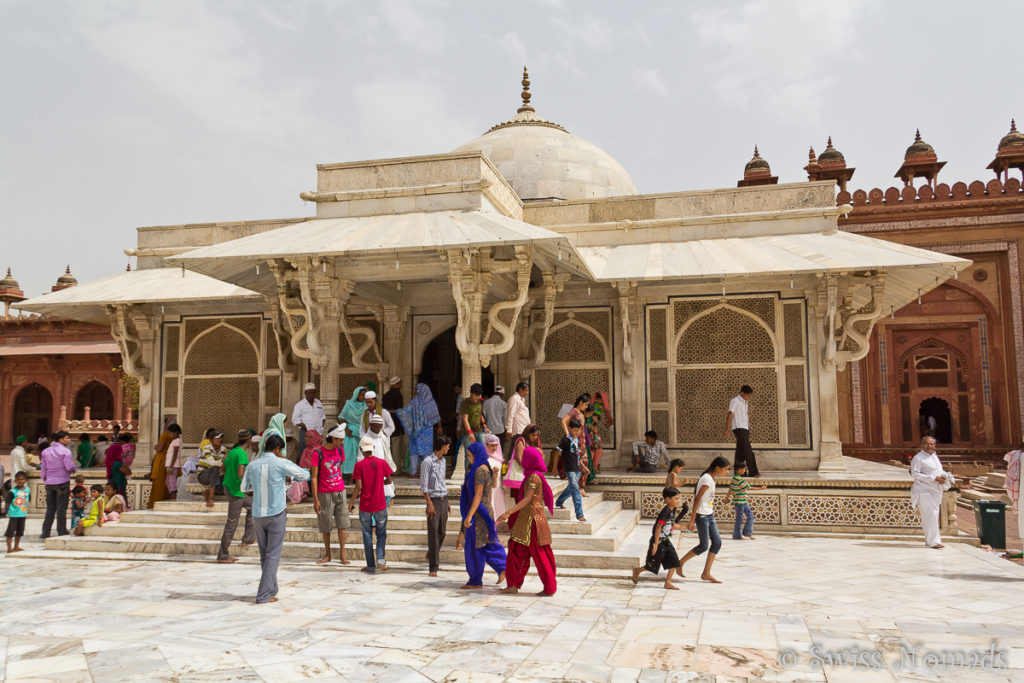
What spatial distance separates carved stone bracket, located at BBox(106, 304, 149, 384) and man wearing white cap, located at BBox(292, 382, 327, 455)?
4441 mm

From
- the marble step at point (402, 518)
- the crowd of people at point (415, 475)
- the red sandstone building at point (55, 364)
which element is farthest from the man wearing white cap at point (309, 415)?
the red sandstone building at point (55, 364)

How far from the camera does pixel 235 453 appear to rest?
7.95 metres

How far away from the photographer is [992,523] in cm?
897

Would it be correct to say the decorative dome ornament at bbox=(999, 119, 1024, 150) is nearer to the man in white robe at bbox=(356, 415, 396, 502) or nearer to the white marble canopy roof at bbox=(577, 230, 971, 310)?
the white marble canopy roof at bbox=(577, 230, 971, 310)

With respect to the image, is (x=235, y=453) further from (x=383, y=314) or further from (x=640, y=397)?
(x=640, y=397)

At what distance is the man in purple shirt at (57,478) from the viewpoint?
927 cm

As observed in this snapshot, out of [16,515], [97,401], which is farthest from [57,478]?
[97,401]

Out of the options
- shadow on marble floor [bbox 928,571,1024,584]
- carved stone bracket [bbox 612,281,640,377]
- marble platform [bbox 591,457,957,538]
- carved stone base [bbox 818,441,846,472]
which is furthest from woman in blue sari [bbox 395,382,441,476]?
shadow on marble floor [bbox 928,571,1024,584]

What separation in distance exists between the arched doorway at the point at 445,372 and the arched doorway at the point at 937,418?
48.2 ft

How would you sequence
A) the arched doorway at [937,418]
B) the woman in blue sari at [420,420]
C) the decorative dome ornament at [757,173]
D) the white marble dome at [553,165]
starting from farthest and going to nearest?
the decorative dome ornament at [757,173] → the arched doorway at [937,418] → the white marble dome at [553,165] → the woman in blue sari at [420,420]

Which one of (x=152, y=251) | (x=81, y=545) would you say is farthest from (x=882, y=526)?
(x=152, y=251)

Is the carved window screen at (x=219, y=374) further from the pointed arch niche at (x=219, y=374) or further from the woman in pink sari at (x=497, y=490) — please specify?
the woman in pink sari at (x=497, y=490)

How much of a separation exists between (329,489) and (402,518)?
1.14 meters

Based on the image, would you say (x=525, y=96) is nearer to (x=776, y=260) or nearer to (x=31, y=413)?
(x=776, y=260)
